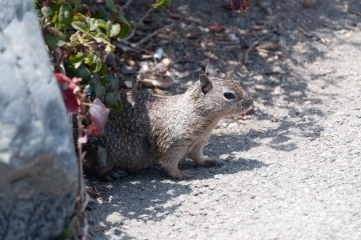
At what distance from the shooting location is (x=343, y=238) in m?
4.24

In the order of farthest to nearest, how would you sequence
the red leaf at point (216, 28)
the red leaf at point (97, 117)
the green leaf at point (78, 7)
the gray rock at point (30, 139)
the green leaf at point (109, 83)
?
the red leaf at point (216, 28) → the green leaf at point (109, 83) → the green leaf at point (78, 7) → the red leaf at point (97, 117) → the gray rock at point (30, 139)

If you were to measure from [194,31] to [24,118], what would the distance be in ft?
16.3

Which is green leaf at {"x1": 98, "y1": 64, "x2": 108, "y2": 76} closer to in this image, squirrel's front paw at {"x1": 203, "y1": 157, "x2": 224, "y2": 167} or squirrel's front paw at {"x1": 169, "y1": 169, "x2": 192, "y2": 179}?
squirrel's front paw at {"x1": 169, "y1": 169, "x2": 192, "y2": 179}

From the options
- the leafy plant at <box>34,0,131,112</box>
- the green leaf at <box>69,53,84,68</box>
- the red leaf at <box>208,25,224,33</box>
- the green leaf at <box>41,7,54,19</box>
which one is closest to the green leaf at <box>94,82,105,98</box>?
the leafy plant at <box>34,0,131,112</box>

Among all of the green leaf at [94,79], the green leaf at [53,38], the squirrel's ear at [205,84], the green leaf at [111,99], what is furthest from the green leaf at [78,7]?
the squirrel's ear at [205,84]

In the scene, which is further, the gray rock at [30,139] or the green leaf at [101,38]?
the green leaf at [101,38]

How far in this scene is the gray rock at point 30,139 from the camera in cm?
353

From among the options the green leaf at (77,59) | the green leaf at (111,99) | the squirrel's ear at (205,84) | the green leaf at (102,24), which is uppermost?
the green leaf at (102,24)

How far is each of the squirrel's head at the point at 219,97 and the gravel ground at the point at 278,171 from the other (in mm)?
563

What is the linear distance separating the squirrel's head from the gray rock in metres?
2.18

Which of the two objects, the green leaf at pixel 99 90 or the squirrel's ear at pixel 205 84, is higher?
the green leaf at pixel 99 90

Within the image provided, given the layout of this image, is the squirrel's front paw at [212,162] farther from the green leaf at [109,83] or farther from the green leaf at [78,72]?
the green leaf at [78,72]

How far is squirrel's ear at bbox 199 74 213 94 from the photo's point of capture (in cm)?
567

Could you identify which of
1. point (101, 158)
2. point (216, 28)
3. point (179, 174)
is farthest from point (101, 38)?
point (216, 28)
